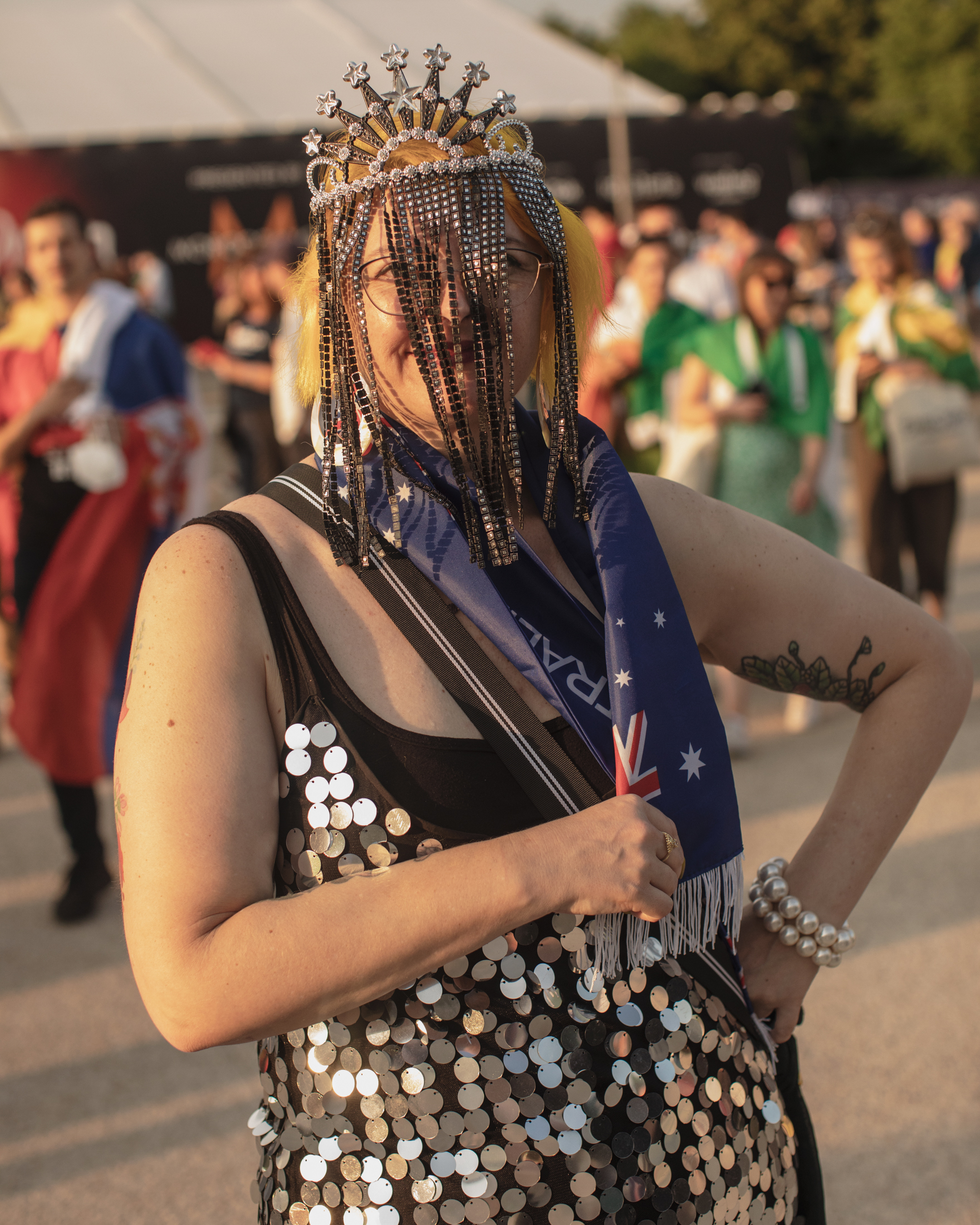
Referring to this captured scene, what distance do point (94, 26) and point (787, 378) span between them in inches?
729

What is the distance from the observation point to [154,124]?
16609 mm

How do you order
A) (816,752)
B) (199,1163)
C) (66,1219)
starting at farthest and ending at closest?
(816,752) → (199,1163) → (66,1219)

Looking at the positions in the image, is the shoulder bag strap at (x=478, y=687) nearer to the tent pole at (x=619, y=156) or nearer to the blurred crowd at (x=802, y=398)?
the blurred crowd at (x=802, y=398)

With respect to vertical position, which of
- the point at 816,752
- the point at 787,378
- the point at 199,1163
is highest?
the point at 787,378

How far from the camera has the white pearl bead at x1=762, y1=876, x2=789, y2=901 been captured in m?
1.41

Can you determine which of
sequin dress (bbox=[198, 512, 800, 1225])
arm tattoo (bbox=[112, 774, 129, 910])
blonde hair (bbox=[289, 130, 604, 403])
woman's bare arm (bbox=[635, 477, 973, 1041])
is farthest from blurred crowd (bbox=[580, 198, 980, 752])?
arm tattoo (bbox=[112, 774, 129, 910])

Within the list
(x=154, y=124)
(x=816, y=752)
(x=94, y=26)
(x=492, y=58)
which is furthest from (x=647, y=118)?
(x=816, y=752)

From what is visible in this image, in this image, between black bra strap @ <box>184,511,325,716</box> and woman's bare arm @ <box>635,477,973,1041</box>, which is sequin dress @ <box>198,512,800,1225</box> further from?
woman's bare arm @ <box>635,477,973,1041</box>

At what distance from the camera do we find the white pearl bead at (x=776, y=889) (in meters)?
1.41

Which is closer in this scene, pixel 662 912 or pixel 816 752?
pixel 662 912

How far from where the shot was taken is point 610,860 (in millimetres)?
1077

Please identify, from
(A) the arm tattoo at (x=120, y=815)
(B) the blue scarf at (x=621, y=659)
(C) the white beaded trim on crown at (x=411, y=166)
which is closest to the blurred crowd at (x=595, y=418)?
(C) the white beaded trim on crown at (x=411, y=166)

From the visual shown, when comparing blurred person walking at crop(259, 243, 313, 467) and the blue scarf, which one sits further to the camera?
blurred person walking at crop(259, 243, 313, 467)

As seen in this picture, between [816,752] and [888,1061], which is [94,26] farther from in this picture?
[888,1061]
